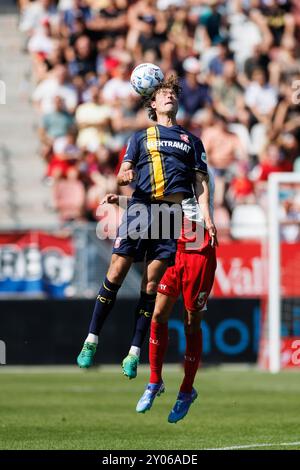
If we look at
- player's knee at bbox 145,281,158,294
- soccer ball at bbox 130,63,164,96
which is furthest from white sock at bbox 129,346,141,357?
soccer ball at bbox 130,63,164,96

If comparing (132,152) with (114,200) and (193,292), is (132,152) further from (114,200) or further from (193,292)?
(193,292)

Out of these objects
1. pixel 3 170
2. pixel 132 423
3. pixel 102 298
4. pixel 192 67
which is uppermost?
pixel 192 67

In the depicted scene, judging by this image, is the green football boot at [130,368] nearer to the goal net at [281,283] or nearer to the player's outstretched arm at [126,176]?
the player's outstretched arm at [126,176]

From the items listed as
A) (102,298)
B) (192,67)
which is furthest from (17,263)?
(102,298)

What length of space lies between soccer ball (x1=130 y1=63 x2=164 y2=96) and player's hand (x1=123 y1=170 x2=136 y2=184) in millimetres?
971

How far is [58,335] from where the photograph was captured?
67.4 ft

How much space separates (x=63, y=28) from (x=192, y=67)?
2.84 m

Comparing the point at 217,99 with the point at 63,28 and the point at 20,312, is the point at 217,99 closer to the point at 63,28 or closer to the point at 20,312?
the point at 63,28

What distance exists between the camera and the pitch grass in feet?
39.5

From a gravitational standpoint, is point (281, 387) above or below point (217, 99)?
below

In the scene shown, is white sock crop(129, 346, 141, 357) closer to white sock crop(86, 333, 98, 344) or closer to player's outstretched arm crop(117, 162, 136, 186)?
white sock crop(86, 333, 98, 344)

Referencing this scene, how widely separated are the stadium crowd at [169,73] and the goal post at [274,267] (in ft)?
5.13

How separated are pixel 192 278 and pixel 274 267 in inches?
314

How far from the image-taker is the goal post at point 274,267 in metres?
20.0
